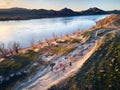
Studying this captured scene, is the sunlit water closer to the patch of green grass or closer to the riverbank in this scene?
the riverbank

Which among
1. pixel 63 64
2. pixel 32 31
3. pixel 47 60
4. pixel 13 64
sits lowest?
pixel 32 31

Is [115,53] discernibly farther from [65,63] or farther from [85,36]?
[85,36]

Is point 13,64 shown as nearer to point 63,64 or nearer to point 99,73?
point 63,64

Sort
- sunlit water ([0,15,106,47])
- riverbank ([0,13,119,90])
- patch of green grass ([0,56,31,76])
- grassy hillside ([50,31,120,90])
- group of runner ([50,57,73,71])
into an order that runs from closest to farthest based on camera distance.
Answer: grassy hillside ([50,31,120,90])
riverbank ([0,13,119,90])
group of runner ([50,57,73,71])
patch of green grass ([0,56,31,76])
sunlit water ([0,15,106,47])

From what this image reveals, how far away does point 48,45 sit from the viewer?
4169 centimetres

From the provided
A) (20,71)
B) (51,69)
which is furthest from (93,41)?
(20,71)

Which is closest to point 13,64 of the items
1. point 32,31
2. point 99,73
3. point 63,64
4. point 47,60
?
point 47,60

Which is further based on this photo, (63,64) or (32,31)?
(32,31)

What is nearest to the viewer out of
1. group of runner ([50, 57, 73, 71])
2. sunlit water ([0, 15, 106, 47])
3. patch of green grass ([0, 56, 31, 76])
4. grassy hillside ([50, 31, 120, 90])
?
grassy hillside ([50, 31, 120, 90])

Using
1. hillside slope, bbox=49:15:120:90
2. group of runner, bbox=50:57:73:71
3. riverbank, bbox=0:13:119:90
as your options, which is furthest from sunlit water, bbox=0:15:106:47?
hillside slope, bbox=49:15:120:90

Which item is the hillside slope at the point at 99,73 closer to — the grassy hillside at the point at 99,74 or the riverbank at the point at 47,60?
the grassy hillside at the point at 99,74

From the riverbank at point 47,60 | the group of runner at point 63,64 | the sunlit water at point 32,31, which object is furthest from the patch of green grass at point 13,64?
the sunlit water at point 32,31

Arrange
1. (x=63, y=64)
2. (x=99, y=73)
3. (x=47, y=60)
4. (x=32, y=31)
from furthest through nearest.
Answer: (x=32, y=31), (x=47, y=60), (x=63, y=64), (x=99, y=73)

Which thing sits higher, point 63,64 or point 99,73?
point 63,64
